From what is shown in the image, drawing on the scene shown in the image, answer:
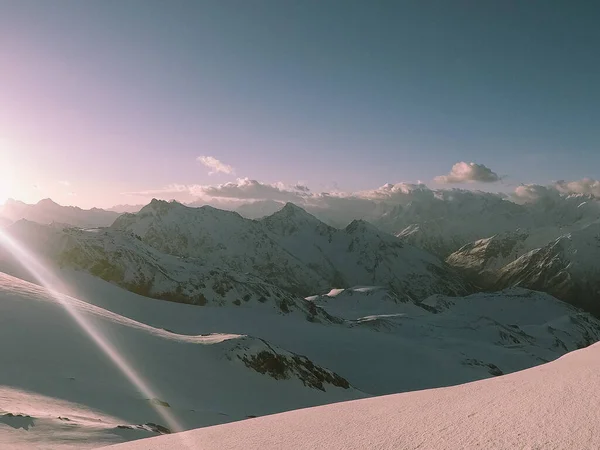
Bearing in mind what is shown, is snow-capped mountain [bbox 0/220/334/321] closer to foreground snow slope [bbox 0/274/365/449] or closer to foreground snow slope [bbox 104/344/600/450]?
foreground snow slope [bbox 0/274/365/449]

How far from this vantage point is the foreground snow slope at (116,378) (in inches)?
564

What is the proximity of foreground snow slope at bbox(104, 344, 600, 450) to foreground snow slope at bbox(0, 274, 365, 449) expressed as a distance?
6.44 meters

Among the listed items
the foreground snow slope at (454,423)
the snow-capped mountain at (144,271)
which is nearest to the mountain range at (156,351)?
the snow-capped mountain at (144,271)

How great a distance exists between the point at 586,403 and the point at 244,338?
40702 millimetres

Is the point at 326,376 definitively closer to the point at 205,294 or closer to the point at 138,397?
the point at 138,397

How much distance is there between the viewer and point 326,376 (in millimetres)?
46594

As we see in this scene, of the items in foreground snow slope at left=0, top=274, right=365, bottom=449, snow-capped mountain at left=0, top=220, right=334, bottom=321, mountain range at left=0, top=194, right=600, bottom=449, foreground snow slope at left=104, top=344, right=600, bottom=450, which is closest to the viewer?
foreground snow slope at left=104, top=344, right=600, bottom=450

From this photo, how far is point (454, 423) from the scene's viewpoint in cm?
689

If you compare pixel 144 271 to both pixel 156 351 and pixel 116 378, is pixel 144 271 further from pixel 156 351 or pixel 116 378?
pixel 116 378

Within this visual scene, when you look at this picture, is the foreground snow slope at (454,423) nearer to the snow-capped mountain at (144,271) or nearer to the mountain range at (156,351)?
the mountain range at (156,351)

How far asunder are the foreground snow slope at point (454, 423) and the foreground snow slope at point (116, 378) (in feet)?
21.1

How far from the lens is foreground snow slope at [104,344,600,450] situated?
231 inches

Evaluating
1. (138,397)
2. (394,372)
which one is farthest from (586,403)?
(394,372)

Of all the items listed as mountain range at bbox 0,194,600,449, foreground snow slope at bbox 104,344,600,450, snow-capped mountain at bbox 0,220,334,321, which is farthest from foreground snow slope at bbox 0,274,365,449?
snow-capped mountain at bbox 0,220,334,321
